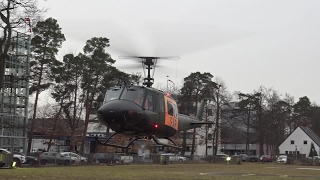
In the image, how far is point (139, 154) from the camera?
5484cm

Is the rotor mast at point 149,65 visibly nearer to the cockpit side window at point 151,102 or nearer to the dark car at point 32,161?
the cockpit side window at point 151,102

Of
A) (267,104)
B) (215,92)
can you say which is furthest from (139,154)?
(267,104)

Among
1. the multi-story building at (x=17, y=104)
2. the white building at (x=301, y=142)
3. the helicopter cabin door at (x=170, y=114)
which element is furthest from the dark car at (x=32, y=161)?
the white building at (x=301, y=142)

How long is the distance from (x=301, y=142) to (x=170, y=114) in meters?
78.4

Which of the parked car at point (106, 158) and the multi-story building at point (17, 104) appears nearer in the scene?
the multi-story building at point (17, 104)

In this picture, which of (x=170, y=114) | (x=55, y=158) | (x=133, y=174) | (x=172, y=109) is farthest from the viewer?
(x=55, y=158)

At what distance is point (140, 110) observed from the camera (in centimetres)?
1784

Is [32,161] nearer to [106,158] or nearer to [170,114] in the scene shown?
[106,158]

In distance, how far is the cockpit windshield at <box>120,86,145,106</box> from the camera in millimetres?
17953

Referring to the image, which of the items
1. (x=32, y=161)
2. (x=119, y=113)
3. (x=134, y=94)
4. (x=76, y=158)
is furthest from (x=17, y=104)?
(x=119, y=113)

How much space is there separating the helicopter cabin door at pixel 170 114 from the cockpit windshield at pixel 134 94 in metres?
1.81

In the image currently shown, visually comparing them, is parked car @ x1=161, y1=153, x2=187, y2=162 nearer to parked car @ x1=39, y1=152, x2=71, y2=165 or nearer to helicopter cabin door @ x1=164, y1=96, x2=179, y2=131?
parked car @ x1=39, y1=152, x2=71, y2=165

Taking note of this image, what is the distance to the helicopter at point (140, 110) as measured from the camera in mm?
17297

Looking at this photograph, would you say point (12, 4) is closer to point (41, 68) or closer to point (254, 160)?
point (41, 68)
